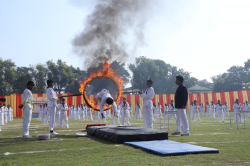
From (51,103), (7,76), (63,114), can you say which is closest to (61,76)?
(7,76)

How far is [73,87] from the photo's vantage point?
5391cm

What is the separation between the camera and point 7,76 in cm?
5359

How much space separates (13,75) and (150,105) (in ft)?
165

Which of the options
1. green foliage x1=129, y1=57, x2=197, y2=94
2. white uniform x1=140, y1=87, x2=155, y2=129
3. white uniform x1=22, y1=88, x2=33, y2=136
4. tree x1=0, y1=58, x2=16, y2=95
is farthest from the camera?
green foliage x1=129, y1=57, x2=197, y2=94

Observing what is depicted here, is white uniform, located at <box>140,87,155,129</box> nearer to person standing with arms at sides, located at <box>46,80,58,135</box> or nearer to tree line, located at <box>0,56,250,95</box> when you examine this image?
person standing with arms at sides, located at <box>46,80,58,135</box>

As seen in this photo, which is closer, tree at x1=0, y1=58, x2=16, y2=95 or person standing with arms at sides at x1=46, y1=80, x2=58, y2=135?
person standing with arms at sides at x1=46, y1=80, x2=58, y2=135

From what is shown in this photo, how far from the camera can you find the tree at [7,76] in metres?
52.0

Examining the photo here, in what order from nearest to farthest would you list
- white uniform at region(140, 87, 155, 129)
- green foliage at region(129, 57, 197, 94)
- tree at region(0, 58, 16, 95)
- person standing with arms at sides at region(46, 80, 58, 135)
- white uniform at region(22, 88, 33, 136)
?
white uniform at region(22, 88, 33, 136)
person standing with arms at sides at region(46, 80, 58, 135)
white uniform at region(140, 87, 155, 129)
tree at region(0, 58, 16, 95)
green foliage at region(129, 57, 197, 94)

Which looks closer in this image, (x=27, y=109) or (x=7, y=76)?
(x=27, y=109)

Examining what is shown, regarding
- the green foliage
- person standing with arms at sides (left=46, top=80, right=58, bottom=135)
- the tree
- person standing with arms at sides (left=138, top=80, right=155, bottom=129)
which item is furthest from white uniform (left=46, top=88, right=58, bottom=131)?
the tree

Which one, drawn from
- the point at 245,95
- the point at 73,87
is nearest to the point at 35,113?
the point at 73,87

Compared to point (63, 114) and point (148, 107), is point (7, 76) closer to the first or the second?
point (63, 114)

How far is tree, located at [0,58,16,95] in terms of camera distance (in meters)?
52.0

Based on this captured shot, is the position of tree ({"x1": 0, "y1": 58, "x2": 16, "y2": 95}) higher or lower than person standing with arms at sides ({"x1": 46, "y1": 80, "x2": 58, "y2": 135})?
higher
